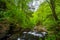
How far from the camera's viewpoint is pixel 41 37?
791 cm

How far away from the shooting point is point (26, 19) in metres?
10.2

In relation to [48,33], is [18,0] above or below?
above

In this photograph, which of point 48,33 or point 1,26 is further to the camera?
point 1,26

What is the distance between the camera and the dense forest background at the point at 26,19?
293 inches

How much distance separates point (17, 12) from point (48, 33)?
2.75m

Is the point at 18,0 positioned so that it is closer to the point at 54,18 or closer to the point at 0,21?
the point at 0,21

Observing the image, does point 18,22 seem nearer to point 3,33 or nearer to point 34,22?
point 34,22

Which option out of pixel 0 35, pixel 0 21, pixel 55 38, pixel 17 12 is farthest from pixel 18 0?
pixel 55 38

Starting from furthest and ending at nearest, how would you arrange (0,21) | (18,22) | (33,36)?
(18,22) → (0,21) → (33,36)

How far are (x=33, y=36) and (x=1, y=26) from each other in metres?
1.57

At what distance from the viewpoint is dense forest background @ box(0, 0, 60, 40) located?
7453mm

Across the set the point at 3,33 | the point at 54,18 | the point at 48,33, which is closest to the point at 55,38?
the point at 48,33

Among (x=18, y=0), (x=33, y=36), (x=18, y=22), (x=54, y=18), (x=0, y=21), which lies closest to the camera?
(x=54, y=18)

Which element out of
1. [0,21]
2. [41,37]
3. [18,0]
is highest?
[18,0]
